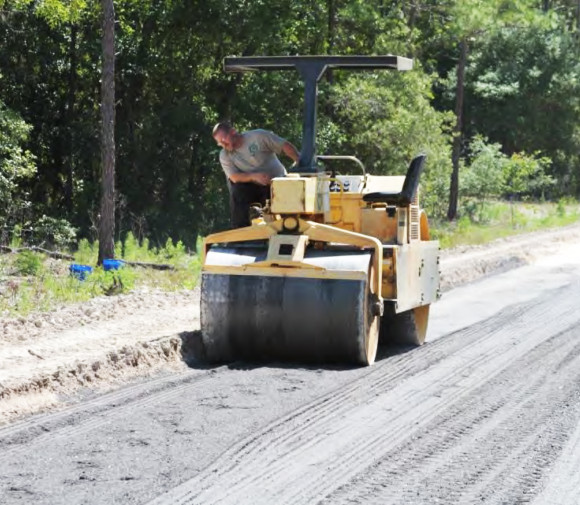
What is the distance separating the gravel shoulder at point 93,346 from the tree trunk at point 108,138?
14.9 ft

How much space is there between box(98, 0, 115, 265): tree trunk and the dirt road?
30.3ft

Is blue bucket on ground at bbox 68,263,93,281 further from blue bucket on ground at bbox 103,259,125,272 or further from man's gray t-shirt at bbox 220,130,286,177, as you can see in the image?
man's gray t-shirt at bbox 220,130,286,177

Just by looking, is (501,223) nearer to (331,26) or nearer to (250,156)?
(331,26)

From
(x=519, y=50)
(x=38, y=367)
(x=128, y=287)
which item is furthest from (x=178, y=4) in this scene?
(x=519, y=50)

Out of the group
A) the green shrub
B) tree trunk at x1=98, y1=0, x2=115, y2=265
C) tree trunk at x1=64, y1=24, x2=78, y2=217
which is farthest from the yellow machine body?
tree trunk at x1=64, y1=24, x2=78, y2=217

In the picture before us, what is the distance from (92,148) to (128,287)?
12.5 metres

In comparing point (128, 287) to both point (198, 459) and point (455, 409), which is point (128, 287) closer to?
point (455, 409)

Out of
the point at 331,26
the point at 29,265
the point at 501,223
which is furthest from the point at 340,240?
the point at 501,223

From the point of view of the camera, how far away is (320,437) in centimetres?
771

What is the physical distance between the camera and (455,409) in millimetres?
8734

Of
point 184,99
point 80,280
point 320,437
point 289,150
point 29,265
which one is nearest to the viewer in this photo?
point 320,437

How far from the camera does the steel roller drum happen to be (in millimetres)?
9930

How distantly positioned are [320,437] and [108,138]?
13.2 m

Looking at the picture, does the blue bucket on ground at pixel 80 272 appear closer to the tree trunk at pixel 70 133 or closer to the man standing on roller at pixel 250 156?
the man standing on roller at pixel 250 156
